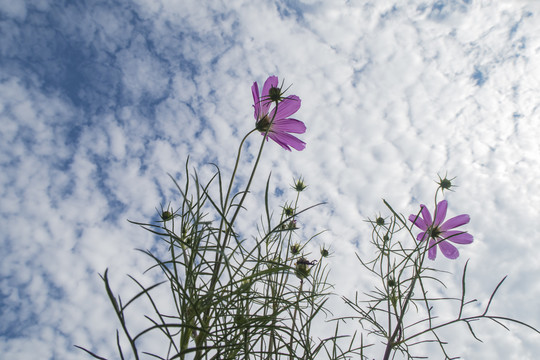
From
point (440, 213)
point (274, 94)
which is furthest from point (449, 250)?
point (274, 94)

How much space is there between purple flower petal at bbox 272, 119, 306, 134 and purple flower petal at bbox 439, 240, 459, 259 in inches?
25.5

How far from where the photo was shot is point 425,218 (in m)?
0.96

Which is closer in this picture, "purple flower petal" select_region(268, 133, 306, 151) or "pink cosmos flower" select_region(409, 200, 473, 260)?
"purple flower petal" select_region(268, 133, 306, 151)

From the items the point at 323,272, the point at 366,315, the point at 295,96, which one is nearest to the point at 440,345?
the point at 366,315

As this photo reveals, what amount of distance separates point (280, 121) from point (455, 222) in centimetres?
68

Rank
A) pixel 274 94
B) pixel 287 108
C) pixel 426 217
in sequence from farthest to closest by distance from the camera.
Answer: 1. pixel 426 217
2. pixel 287 108
3. pixel 274 94

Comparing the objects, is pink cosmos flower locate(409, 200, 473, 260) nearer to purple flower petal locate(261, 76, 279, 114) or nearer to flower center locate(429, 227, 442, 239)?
flower center locate(429, 227, 442, 239)

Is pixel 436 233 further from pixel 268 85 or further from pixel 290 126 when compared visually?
pixel 268 85

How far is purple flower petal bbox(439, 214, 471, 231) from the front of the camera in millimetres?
988

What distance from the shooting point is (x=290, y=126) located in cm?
79

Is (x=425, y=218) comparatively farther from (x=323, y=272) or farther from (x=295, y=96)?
(x=295, y=96)

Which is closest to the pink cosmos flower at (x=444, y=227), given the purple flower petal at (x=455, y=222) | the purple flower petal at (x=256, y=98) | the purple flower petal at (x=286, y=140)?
the purple flower petal at (x=455, y=222)

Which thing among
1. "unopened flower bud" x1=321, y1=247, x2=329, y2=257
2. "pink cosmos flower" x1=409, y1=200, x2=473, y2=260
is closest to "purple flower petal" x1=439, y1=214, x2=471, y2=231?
"pink cosmos flower" x1=409, y1=200, x2=473, y2=260

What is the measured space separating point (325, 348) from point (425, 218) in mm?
555
